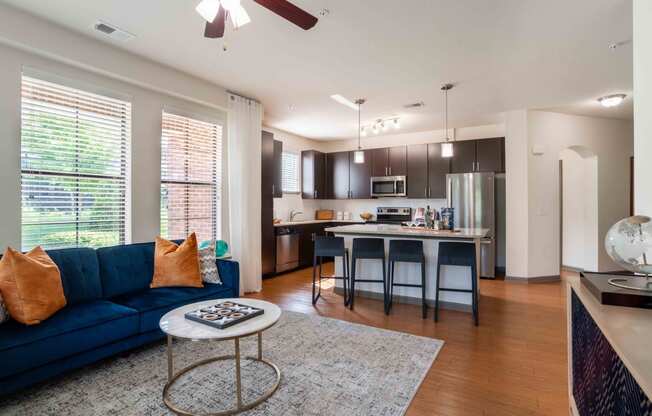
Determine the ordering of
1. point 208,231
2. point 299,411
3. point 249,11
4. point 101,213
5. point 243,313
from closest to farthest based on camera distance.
A: 1. point 299,411
2. point 243,313
3. point 249,11
4. point 101,213
5. point 208,231

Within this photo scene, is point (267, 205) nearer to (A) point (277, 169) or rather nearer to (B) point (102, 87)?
(A) point (277, 169)

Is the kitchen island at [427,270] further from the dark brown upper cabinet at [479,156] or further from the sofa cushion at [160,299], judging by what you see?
the dark brown upper cabinet at [479,156]

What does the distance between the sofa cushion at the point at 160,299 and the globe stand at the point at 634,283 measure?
290 cm

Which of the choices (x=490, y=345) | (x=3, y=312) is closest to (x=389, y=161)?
(x=490, y=345)

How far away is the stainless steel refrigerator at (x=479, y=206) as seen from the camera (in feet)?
17.5

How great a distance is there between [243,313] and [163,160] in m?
2.46

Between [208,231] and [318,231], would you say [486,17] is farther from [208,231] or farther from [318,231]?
[318,231]

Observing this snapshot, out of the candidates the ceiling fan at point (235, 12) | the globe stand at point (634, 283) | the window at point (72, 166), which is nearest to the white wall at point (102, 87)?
the window at point (72, 166)

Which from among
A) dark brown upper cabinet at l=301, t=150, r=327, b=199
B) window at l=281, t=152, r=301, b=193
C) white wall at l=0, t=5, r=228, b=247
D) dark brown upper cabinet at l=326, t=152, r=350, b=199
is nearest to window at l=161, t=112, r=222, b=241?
white wall at l=0, t=5, r=228, b=247

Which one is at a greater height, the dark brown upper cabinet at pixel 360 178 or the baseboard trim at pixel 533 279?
the dark brown upper cabinet at pixel 360 178

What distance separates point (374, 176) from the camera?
267 inches

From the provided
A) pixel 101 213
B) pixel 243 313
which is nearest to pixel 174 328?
pixel 243 313

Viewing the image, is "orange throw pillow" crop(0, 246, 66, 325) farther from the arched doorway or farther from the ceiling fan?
the arched doorway

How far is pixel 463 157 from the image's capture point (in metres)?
5.80
